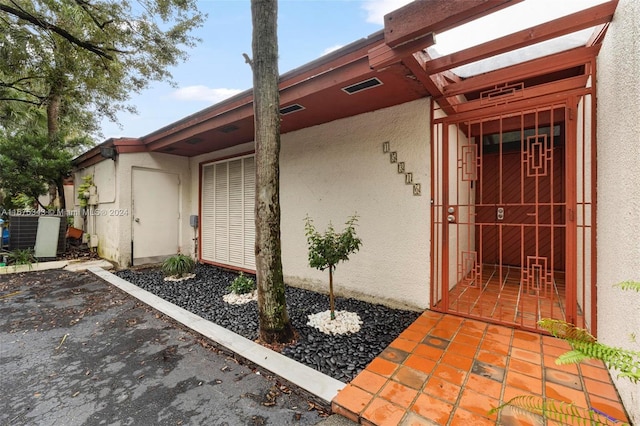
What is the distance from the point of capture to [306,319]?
3.19 meters

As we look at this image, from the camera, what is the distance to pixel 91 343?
2.72m

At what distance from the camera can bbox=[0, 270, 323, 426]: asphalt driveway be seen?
1.75 m

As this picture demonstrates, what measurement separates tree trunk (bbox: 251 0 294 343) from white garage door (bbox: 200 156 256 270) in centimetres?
295

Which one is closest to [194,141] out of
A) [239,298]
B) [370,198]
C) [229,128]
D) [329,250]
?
[229,128]

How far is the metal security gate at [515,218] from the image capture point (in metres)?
2.61

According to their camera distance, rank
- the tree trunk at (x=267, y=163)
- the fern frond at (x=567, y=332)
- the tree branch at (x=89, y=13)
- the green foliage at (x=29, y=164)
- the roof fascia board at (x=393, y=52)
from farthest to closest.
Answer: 1. the tree branch at (x=89, y=13)
2. the green foliage at (x=29, y=164)
3. the tree trunk at (x=267, y=163)
4. the roof fascia board at (x=393, y=52)
5. the fern frond at (x=567, y=332)

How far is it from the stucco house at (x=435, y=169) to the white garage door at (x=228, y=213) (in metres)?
0.04

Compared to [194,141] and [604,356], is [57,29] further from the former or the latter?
[604,356]

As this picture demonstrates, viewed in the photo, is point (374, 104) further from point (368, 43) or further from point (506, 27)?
point (506, 27)

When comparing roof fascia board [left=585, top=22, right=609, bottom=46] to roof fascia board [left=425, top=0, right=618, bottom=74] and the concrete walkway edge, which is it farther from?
the concrete walkway edge

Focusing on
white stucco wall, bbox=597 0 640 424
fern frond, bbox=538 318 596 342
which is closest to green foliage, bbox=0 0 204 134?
white stucco wall, bbox=597 0 640 424

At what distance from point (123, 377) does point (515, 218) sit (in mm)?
6608

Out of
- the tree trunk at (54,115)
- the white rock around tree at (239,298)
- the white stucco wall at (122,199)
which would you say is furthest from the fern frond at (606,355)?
the tree trunk at (54,115)

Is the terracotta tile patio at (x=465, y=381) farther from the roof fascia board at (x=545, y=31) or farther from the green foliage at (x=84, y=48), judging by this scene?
the green foliage at (x=84, y=48)
